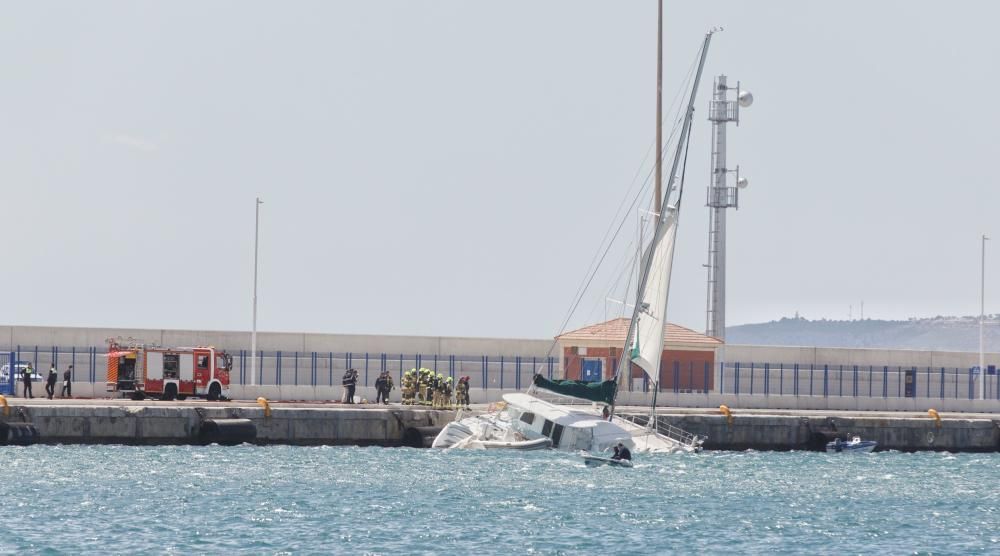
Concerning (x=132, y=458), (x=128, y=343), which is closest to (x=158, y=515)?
(x=132, y=458)

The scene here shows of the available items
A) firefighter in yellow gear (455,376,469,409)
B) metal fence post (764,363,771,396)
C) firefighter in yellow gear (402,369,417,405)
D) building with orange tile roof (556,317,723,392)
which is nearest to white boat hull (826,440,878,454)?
building with orange tile roof (556,317,723,392)

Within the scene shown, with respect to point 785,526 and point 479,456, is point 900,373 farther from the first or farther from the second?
point 785,526

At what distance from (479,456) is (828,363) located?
1416 inches

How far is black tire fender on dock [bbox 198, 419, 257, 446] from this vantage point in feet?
228

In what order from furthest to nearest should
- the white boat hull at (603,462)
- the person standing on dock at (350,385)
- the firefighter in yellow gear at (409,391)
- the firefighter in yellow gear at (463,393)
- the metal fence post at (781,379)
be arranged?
the metal fence post at (781,379)
the firefighter in yellow gear at (409,391)
the person standing on dock at (350,385)
the firefighter in yellow gear at (463,393)
the white boat hull at (603,462)

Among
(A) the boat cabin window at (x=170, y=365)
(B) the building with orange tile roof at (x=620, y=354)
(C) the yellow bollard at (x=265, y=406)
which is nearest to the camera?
(C) the yellow bollard at (x=265, y=406)

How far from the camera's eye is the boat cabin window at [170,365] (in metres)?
79.3

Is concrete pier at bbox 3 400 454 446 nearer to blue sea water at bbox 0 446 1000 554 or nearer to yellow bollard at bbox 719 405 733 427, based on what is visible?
Answer: blue sea water at bbox 0 446 1000 554

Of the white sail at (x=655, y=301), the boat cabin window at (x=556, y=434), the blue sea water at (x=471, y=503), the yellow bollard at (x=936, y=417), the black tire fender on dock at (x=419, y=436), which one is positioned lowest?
the blue sea water at (x=471, y=503)

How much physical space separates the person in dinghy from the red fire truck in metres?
20.9

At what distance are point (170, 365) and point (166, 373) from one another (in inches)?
14.2

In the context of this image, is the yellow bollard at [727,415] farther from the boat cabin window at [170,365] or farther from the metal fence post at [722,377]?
the boat cabin window at [170,365]

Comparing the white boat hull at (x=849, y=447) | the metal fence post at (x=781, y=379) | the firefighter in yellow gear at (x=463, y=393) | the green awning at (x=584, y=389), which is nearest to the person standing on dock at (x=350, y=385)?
the firefighter in yellow gear at (x=463, y=393)

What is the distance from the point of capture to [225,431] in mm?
69562
